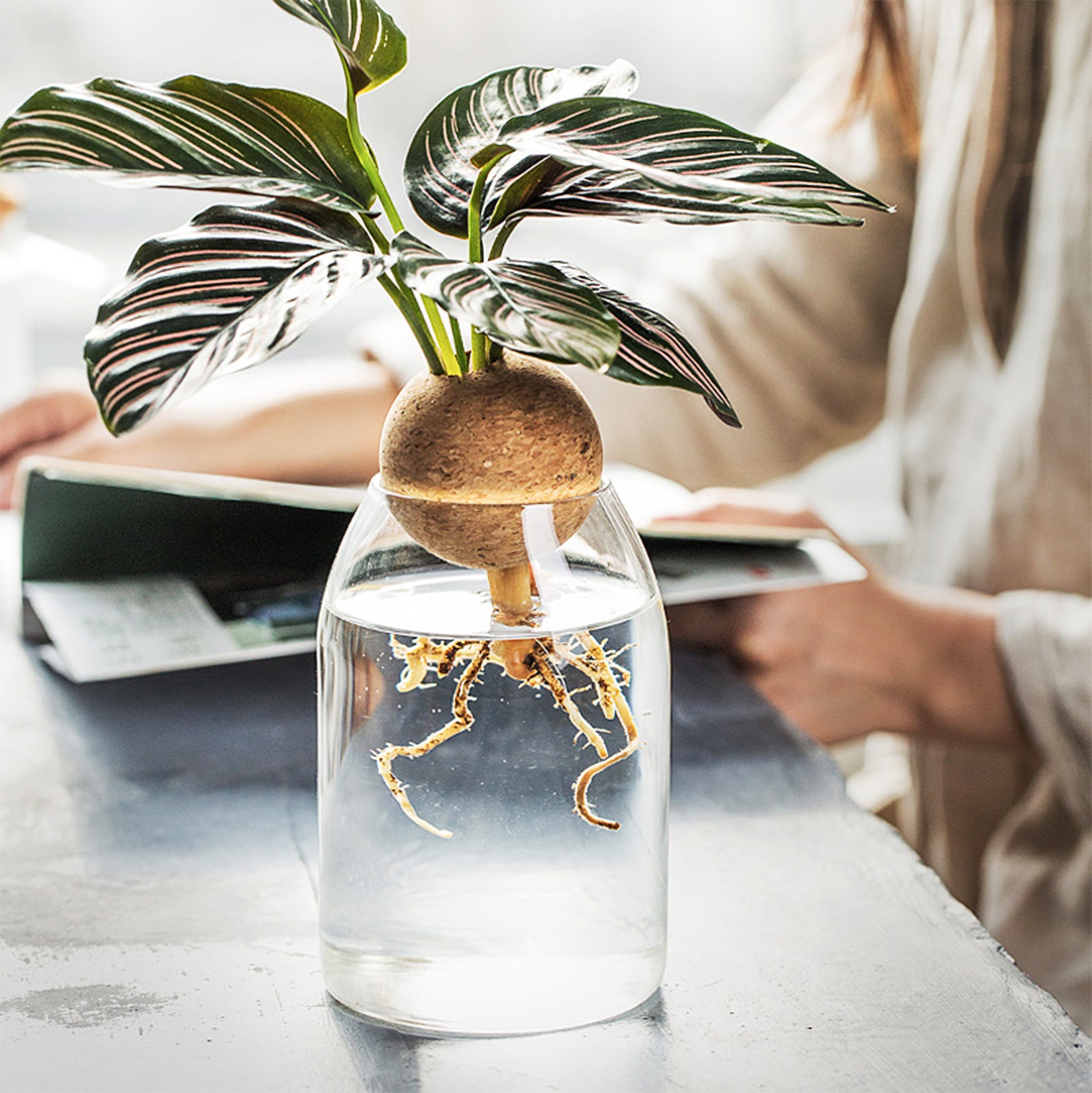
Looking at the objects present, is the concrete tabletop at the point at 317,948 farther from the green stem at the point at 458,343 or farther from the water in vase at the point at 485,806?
the green stem at the point at 458,343

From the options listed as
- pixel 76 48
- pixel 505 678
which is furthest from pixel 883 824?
pixel 76 48

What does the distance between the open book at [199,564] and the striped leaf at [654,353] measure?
0.26 meters

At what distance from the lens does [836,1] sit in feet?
4.75

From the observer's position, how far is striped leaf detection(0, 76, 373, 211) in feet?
0.90

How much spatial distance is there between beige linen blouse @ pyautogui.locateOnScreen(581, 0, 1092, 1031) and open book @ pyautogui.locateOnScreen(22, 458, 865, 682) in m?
0.24

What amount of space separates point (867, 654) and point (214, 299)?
549 millimetres

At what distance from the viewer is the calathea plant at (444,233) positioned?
26 cm

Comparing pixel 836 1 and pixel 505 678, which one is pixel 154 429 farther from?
pixel 836 1

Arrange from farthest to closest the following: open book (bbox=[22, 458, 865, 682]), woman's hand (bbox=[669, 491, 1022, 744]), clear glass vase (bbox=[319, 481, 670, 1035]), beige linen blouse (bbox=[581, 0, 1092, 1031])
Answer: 1. beige linen blouse (bbox=[581, 0, 1092, 1031])
2. woman's hand (bbox=[669, 491, 1022, 744])
3. open book (bbox=[22, 458, 865, 682])
4. clear glass vase (bbox=[319, 481, 670, 1035])

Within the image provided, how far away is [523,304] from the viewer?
0.82ft

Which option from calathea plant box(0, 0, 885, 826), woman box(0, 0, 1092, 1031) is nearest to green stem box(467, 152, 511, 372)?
calathea plant box(0, 0, 885, 826)

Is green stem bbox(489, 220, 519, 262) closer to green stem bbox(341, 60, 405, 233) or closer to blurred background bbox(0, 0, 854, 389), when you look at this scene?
green stem bbox(341, 60, 405, 233)

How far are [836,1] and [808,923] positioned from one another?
129 cm

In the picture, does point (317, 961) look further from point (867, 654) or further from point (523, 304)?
point (867, 654)
